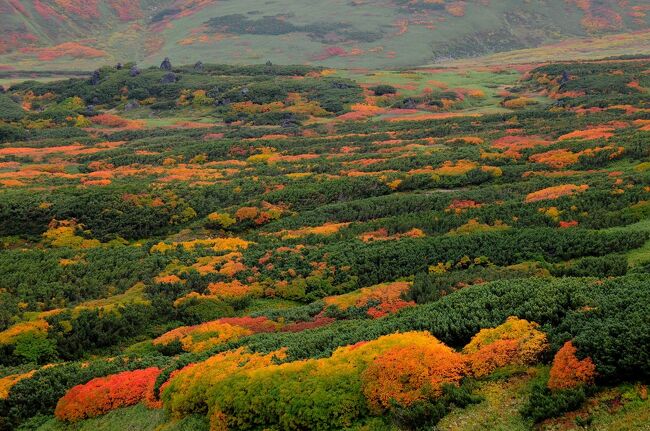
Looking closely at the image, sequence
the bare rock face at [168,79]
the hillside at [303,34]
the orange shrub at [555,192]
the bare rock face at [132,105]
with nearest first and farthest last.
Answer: the orange shrub at [555,192] → the bare rock face at [132,105] → the bare rock face at [168,79] → the hillside at [303,34]

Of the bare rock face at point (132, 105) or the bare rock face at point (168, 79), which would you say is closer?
the bare rock face at point (132, 105)

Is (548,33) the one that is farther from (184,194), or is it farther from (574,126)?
(184,194)

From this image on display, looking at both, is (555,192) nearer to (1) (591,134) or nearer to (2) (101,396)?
(1) (591,134)

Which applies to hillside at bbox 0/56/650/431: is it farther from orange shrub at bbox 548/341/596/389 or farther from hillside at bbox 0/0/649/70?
hillside at bbox 0/0/649/70

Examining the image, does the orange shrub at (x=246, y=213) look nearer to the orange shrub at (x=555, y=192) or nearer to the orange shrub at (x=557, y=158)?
the orange shrub at (x=555, y=192)

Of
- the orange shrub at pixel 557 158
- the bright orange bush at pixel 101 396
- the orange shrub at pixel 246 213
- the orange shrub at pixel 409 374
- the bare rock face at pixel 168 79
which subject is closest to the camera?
the orange shrub at pixel 409 374

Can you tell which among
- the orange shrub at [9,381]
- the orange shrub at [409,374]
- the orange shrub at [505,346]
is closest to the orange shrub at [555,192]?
the orange shrub at [505,346]

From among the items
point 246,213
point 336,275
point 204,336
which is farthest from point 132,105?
point 204,336
